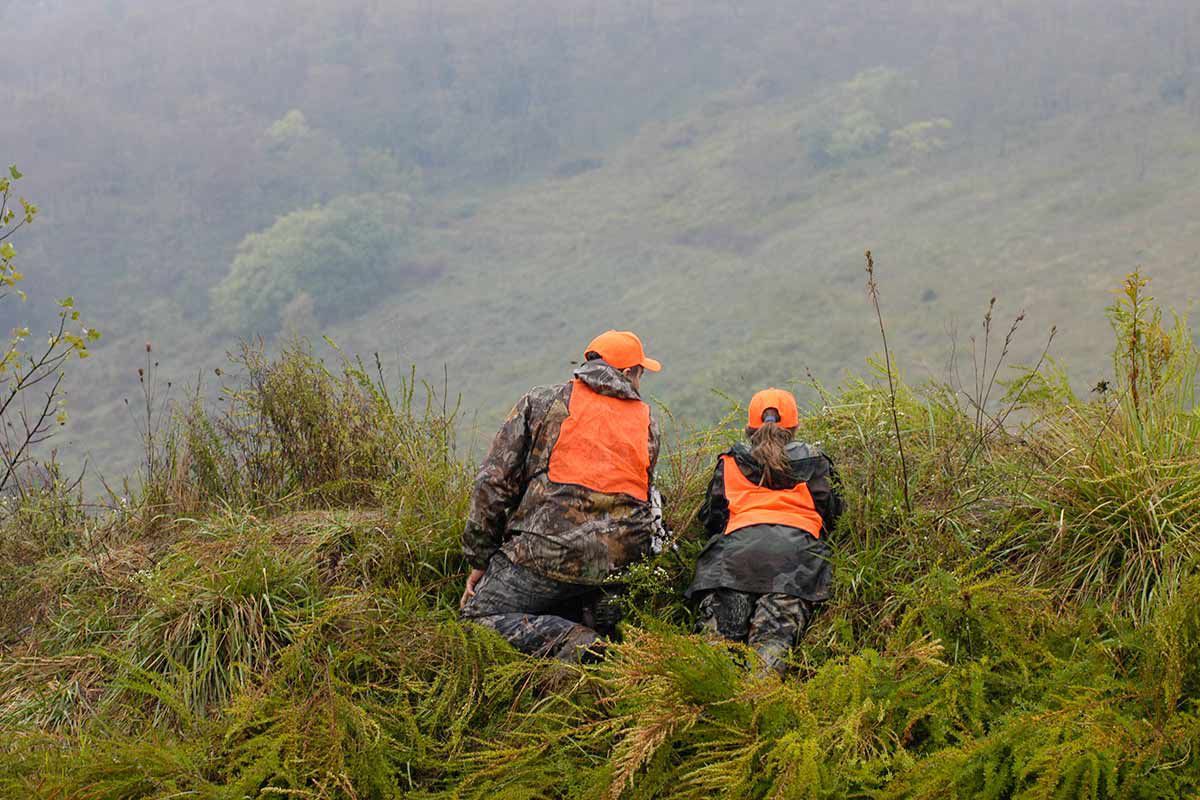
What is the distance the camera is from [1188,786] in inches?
85.9

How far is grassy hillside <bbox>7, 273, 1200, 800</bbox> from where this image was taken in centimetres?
246

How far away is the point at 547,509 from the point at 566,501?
0.08 m

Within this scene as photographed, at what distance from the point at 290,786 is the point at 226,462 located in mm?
2993

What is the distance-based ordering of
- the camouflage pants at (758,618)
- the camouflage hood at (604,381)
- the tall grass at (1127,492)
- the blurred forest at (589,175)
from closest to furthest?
the tall grass at (1127,492)
the camouflage pants at (758,618)
the camouflage hood at (604,381)
the blurred forest at (589,175)

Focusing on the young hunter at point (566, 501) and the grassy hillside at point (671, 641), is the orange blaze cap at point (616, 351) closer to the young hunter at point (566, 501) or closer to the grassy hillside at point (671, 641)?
the young hunter at point (566, 501)

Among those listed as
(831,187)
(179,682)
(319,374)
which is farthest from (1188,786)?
(831,187)

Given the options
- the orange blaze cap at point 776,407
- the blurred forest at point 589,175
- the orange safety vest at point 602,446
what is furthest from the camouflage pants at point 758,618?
the blurred forest at point 589,175

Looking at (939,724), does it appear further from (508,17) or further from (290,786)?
(508,17)

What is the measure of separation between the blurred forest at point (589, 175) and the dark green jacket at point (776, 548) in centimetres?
4700

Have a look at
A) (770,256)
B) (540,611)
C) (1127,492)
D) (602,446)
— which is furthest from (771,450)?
(770,256)

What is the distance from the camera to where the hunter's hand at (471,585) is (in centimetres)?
379

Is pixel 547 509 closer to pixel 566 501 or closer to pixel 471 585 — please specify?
pixel 566 501

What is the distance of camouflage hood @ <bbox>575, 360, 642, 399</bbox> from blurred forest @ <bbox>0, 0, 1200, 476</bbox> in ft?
155

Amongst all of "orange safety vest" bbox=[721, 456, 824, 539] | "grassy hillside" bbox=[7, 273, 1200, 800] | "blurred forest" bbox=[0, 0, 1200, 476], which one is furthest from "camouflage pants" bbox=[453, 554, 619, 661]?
"blurred forest" bbox=[0, 0, 1200, 476]
